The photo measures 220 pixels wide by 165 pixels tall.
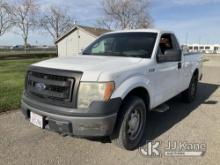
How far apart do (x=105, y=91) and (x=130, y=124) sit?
2.98ft

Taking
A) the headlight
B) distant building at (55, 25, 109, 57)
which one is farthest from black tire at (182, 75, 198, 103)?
distant building at (55, 25, 109, 57)

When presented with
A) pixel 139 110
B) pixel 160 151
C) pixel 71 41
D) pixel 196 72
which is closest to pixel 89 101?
pixel 139 110

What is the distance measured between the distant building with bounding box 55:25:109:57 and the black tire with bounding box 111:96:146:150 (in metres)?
31.3

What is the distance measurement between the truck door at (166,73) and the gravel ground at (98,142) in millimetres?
613

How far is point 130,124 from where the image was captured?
4047mm

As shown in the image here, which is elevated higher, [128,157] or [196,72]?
[196,72]

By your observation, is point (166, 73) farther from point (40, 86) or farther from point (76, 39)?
point (76, 39)

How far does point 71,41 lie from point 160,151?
117ft

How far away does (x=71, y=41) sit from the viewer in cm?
3841

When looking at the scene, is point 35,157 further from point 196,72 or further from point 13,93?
point 196,72

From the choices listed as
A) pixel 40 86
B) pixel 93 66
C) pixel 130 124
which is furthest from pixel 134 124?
pixel 40 86

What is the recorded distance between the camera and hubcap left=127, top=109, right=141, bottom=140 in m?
4.04

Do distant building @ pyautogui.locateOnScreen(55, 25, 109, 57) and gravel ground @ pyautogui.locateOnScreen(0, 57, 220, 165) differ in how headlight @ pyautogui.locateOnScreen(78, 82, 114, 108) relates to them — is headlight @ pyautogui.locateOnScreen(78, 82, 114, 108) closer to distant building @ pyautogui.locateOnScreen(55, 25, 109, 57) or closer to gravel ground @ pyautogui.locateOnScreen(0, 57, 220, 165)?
gravel ground @ pyautogui.locateOnScreen(0, 57, 220, 165)

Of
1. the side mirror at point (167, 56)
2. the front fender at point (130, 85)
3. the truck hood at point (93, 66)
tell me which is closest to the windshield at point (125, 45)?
the side mirror at point (167, 56)
